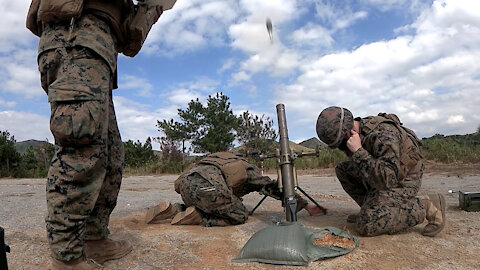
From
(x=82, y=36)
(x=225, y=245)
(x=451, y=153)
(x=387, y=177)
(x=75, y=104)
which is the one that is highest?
(x=82, y=36)

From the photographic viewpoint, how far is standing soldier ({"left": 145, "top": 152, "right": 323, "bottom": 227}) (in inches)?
150

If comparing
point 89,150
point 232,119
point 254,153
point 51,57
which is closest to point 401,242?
point 254,153

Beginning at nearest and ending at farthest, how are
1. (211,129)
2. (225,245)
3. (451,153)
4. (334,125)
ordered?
(225,245)
(334,125)
(451,153)
(211,129)

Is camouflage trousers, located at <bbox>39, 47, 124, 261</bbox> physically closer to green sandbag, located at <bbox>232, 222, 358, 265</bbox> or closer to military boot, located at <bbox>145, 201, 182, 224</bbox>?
green sandbag, located at <bbox>232, 222, 358, 265</bbox>

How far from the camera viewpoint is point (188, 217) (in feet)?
12.6

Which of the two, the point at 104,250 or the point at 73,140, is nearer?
the point at 73,140

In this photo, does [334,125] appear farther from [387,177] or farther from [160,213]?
[160,213]

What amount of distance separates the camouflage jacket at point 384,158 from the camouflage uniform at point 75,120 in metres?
2.16

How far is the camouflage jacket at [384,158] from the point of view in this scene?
10.6 ft

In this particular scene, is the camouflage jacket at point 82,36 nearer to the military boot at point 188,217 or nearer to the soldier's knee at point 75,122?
the soldier's knee at point 75,122

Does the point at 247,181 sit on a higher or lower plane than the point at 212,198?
higher

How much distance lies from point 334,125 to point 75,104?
7.24 ft

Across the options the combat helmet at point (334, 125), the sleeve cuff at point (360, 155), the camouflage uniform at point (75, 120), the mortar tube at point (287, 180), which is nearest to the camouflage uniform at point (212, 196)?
the mortar tube at point (287, 180)

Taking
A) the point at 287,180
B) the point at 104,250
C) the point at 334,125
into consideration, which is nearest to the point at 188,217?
the point at 287,180
